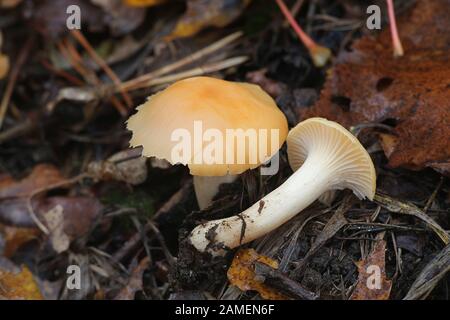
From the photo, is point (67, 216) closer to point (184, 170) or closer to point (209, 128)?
point (184, 170)

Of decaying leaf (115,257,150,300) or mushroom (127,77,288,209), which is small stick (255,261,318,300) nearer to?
mushroom (127,77,288,209)

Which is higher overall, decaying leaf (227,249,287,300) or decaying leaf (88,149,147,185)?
decaying leaf (88,149,147,185)

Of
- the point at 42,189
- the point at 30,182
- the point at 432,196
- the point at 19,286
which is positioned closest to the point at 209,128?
the point at 432,196

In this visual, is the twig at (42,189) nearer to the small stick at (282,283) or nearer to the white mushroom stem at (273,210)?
the white mushroom stem at (273,210)

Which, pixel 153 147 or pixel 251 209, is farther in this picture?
pixel 251 209

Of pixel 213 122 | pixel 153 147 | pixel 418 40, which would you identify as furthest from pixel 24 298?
pixel 418 40

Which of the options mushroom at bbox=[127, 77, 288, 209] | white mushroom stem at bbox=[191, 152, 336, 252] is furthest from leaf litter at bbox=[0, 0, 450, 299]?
mushroom at bbox=[127, 77, 288, 209]
